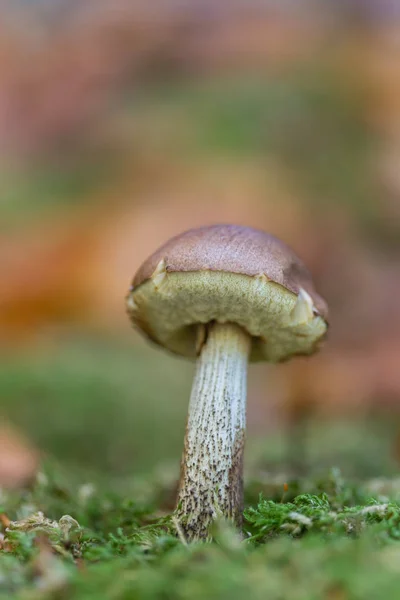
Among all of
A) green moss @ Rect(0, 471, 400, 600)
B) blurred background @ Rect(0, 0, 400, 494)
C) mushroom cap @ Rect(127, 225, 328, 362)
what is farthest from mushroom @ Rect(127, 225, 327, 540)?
blurred background @ Rect(0, 0, 400, 494)

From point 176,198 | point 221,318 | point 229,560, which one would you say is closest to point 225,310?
point 221,318

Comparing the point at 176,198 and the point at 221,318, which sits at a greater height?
the point at 176,198

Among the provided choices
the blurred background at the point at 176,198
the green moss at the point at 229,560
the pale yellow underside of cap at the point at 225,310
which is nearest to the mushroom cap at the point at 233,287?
the pale yellow underside of cap at the point at 225,310

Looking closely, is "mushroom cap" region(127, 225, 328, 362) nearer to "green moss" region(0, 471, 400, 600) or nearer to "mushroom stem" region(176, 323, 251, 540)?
"mushroom stem" region(176, 323, 251, 540)

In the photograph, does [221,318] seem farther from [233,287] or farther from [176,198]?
[176,198]

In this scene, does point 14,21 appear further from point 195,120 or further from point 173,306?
point 173,306

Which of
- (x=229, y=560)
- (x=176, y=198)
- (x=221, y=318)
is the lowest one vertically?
(x=229, y=560)
